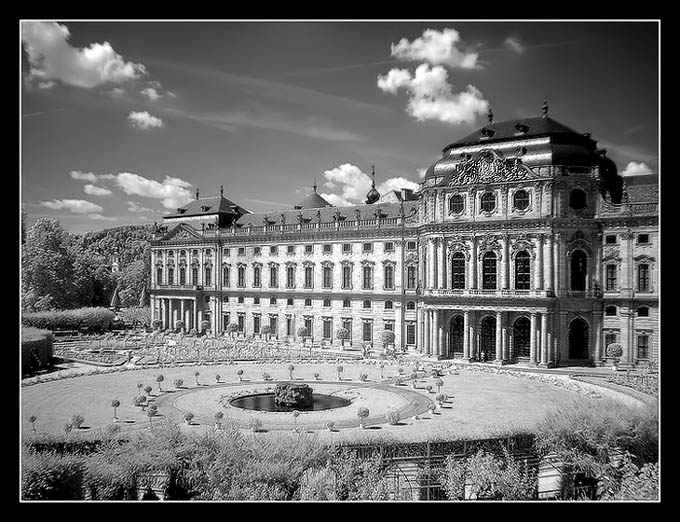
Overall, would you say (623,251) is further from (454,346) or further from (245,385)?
(245,385)

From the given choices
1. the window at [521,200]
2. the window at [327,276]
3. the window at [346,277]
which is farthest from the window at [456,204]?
the window at [327,276]

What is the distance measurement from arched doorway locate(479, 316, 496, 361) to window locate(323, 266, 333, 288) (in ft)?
49.1

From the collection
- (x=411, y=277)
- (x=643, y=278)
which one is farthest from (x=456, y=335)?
(x=643, y=278)

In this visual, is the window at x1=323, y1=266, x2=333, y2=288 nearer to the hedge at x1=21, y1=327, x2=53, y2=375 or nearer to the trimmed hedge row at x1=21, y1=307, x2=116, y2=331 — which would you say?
the trimmed hedge row at x1=21, y1=307, x2=116, y2=331

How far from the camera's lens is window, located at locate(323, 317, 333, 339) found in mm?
51156

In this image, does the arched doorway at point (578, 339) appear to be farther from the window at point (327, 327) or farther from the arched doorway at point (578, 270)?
the window at point (327, 327)

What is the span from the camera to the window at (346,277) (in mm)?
50781

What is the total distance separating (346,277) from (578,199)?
1985 cm

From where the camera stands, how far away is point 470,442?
18.4 meters

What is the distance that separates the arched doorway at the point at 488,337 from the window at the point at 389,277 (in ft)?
30.3

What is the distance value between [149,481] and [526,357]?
29.9m

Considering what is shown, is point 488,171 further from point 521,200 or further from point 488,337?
point 488,337

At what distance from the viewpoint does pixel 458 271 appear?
42.5 metres

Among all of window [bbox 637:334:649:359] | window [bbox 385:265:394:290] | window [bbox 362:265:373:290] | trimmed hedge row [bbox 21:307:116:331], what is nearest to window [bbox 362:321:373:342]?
window [bbox 362:265:373:290]
